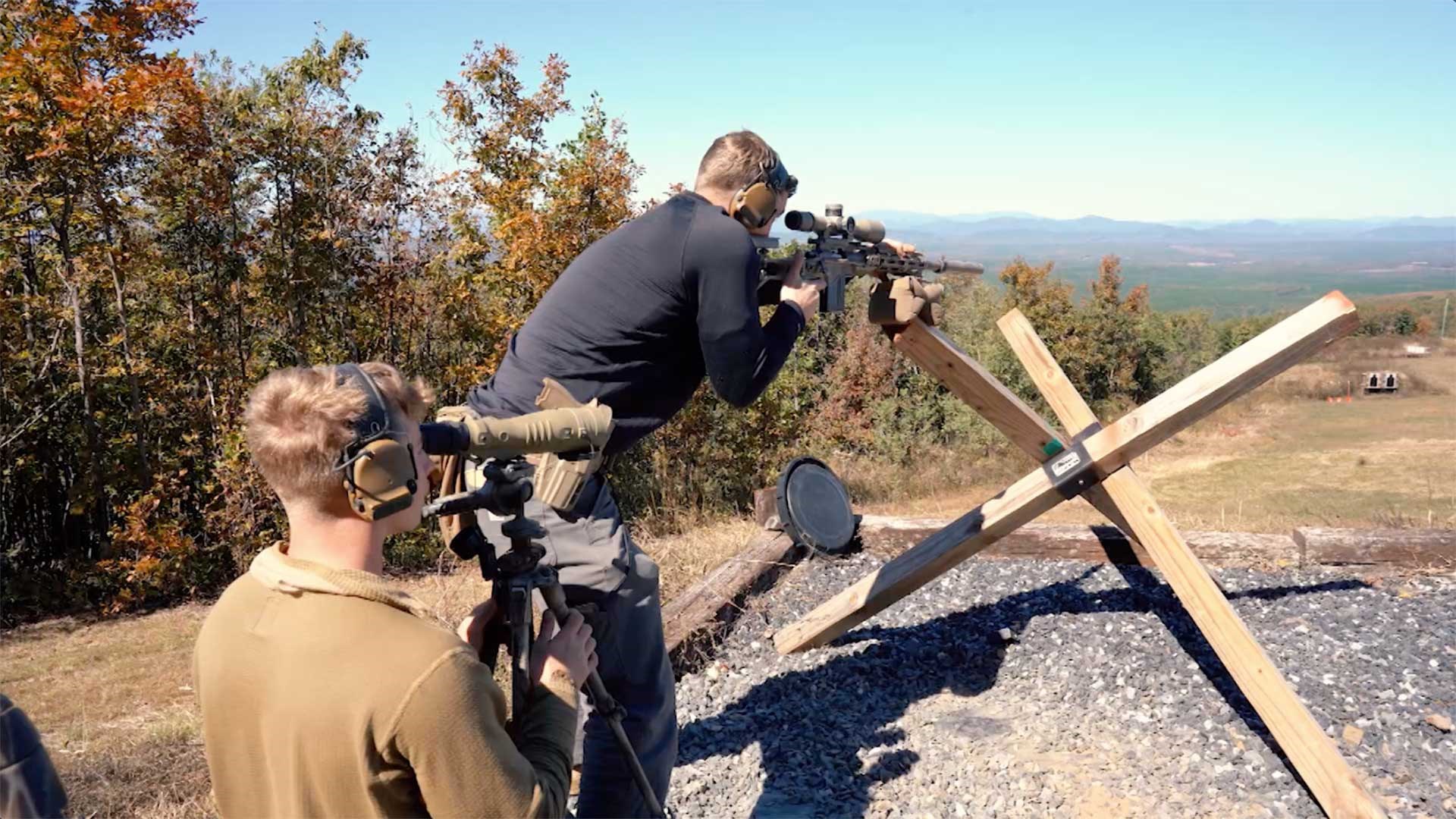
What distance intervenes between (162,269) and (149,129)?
1.53m

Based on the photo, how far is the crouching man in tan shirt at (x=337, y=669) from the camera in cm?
161

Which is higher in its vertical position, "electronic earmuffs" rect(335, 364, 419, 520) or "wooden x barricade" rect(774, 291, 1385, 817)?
"electronic earmuffs" rect(335, 364, 419, 520)

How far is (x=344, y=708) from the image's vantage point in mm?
1592

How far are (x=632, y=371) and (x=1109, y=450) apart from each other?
232 centimetres

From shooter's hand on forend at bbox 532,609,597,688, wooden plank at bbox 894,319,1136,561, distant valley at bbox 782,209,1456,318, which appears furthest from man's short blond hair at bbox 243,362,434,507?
distant valley at bbox 782,209,1456,318

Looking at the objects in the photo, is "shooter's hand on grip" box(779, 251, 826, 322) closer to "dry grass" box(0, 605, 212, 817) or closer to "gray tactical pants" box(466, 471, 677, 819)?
"gray tactical pants" box(466, 471, 677, 819)

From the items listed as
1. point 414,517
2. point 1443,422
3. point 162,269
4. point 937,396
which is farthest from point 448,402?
point 1443,422

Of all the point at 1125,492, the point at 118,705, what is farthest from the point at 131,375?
the point at 1125,492

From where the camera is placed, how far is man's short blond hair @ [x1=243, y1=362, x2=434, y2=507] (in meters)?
1.72

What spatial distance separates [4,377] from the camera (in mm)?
10484

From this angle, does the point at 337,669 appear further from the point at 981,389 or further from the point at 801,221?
the point at 981,389

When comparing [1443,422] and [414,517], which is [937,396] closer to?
[1443,422]

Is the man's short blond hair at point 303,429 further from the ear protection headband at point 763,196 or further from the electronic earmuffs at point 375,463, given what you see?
the ear protection headband at point 763,196

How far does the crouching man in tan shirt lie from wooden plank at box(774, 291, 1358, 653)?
3.10 meters
